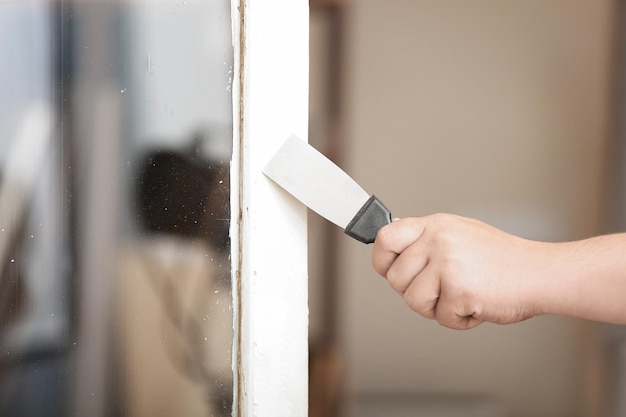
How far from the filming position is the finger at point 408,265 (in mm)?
366

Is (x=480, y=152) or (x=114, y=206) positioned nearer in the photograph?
(x=114, y=206)

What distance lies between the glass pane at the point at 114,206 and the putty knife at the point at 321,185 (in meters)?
Answer: 0.05

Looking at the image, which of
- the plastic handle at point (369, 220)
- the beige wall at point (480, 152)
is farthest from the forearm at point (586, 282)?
the beige wall at point (480, 152)

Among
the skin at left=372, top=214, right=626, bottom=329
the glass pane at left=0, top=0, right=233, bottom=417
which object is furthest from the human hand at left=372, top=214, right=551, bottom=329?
the glass pane at left=0, top=0, right=233, bottom=417

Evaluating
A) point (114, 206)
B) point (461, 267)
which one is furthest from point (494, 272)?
point (114, 206)

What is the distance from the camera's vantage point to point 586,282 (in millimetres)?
335

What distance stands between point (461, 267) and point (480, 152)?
85 centimetres

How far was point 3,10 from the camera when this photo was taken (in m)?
0.33

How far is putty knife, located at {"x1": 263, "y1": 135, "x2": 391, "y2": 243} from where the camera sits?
35 cm

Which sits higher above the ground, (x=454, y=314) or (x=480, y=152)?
(x=480, y=152)

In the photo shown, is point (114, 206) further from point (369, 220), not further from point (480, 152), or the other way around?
point (480, 152)

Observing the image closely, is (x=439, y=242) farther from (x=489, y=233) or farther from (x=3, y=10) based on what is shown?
(x=3, y=10)

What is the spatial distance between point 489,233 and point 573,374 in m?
0.99

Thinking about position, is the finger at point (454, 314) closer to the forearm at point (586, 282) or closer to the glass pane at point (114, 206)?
the forearm at point (586, 282)
